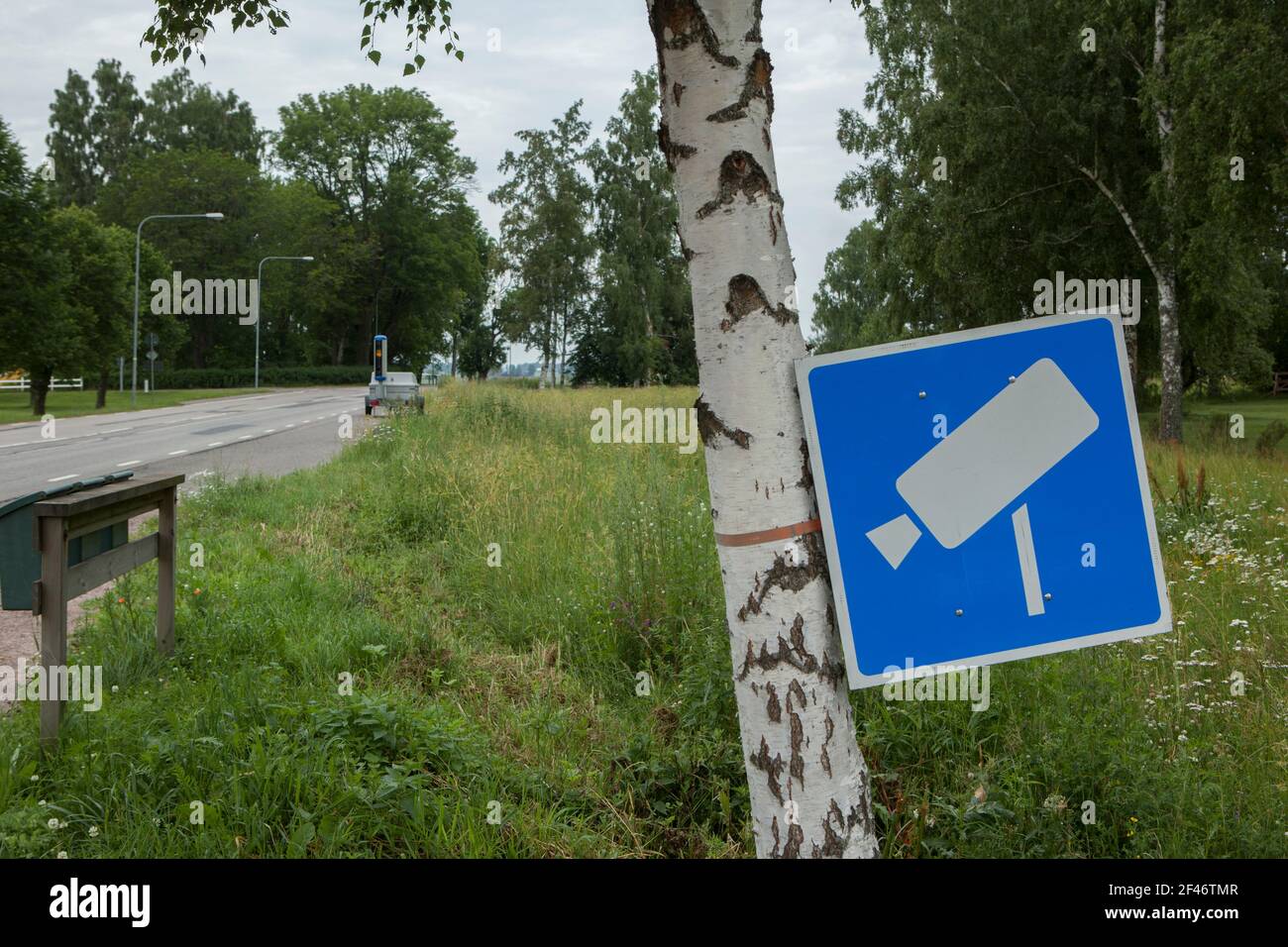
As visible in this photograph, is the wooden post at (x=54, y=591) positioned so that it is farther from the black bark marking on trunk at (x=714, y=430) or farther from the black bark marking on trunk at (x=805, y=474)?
the black bark marking on trunk at (x=805, y=474)

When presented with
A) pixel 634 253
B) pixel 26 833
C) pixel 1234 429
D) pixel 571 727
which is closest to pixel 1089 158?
pixel 1234 429

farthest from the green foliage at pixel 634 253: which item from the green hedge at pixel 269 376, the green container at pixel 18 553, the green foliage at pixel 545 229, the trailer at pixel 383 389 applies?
the green container at pixel 18 553

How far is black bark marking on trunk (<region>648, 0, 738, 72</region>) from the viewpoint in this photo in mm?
2328

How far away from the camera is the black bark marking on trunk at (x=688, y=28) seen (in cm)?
233

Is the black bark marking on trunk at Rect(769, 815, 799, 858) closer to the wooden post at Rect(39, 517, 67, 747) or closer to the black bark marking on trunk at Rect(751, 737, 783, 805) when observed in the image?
the black bark marking on trunk at Rect(751, 737, 783, 805)

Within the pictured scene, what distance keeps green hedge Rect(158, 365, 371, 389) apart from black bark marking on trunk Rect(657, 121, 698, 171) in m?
62.1

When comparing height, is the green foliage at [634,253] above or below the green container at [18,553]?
above

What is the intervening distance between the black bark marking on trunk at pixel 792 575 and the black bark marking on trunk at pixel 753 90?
0.96 metres

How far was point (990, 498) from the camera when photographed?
2166 millimetres

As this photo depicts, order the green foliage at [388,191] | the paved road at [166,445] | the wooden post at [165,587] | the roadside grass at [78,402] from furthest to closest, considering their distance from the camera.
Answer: the green foliage at [388,191], the roadside grass at [78,402], the paved road at [166,445], the wooden post at [165,587]

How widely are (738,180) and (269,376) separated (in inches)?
2641

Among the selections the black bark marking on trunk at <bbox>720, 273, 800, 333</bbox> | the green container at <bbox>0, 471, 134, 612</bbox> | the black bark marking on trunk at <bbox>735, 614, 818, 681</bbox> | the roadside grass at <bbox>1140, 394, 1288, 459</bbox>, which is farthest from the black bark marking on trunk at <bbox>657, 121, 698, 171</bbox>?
the roadside grass at <bbox>1140, 394, 1288, 459</bbox>

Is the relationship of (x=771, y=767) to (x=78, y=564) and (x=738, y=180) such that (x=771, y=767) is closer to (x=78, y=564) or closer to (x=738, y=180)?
(x=738, y=180)
